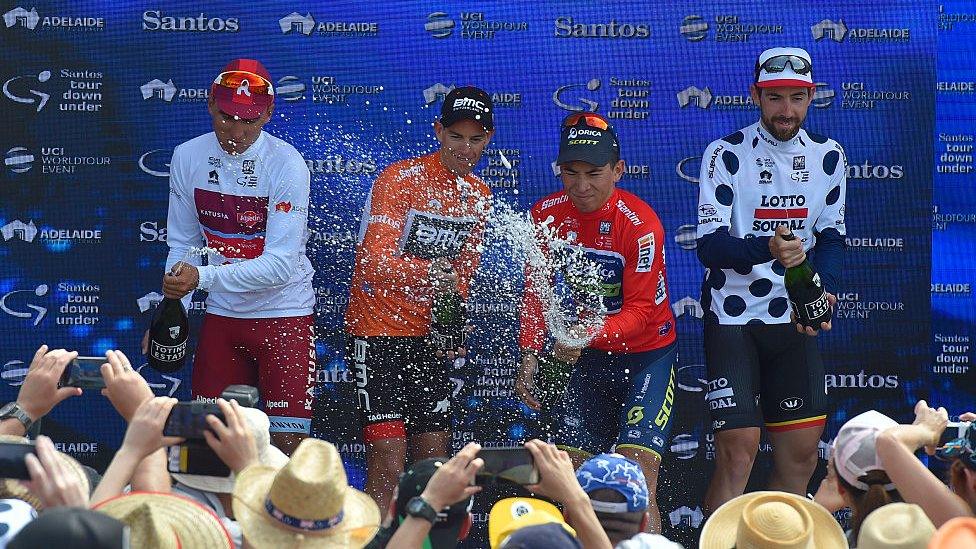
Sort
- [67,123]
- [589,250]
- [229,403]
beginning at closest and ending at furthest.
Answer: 1. [229,403]
2. [589,250]
3. [67,123]

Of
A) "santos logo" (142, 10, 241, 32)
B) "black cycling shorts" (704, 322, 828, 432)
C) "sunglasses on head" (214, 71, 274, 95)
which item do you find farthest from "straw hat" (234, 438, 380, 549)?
"santos logo" (142, 10, 241, 32)

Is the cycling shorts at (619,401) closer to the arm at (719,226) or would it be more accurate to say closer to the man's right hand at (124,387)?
the arm at (719,226)

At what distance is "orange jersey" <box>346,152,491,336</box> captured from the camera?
6.05 m

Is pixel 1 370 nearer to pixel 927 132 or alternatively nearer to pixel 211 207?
pixel 211 207

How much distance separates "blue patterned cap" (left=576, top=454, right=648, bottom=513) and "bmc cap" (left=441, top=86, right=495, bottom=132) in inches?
97.8

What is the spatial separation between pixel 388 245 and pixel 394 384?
657mm

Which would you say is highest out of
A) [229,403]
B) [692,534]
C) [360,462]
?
[229,403]

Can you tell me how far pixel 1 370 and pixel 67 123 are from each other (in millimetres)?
1287

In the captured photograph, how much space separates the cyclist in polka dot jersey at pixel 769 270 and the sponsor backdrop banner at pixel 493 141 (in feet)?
1.74

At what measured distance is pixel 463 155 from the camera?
19.9 ft

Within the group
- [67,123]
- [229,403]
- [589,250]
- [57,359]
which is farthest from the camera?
[67,123]

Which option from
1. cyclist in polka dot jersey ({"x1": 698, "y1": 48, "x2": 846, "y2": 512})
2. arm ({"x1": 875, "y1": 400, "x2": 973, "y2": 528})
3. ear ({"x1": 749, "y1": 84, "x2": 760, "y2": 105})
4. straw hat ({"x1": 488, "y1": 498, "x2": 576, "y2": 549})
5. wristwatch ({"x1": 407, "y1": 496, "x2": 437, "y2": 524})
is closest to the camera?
→ wristwatch ({"x1": 407, "y1": 496, "x2": 437, "y2": 524})

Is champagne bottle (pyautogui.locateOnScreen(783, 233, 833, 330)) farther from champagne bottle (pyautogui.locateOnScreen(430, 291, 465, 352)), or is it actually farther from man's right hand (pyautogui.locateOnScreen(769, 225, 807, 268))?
champagne bottle (pyautogui.locateOnScreen(430, 291, 465, 352))

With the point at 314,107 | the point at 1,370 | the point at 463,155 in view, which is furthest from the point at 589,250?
the point at 1,370
